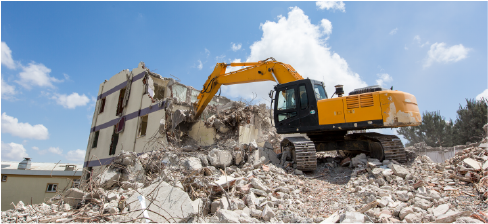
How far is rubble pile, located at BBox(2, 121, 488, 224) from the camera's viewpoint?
3652 millimetres

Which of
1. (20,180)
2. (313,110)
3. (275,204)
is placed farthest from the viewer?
(20,180)

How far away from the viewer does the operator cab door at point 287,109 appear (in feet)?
23.8

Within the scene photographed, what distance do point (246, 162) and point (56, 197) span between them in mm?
3911

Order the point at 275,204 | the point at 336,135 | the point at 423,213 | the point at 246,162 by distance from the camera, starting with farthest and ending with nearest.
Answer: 1. the point at 336,135
2. the point at 246,162
3. the point at 275,204
4. the point at 423,213

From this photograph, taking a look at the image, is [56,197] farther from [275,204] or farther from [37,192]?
[37,192]

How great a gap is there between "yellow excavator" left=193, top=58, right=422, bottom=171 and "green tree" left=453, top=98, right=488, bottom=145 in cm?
1885

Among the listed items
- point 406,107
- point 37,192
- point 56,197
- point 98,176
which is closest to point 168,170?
point 98,176

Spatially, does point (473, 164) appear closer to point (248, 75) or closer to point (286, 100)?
point (286, 100)

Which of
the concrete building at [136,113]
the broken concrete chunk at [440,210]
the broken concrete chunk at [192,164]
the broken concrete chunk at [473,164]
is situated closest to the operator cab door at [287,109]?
the broken concrete chunk at [192,164]

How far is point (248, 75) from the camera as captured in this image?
9.52 m

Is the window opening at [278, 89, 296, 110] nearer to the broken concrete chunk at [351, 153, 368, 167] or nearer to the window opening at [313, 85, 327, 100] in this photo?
the window opening at [313, 85, 327, 100]

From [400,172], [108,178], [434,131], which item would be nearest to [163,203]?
[108,178]

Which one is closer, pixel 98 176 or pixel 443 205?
pixel 443 205

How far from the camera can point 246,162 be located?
649cm
